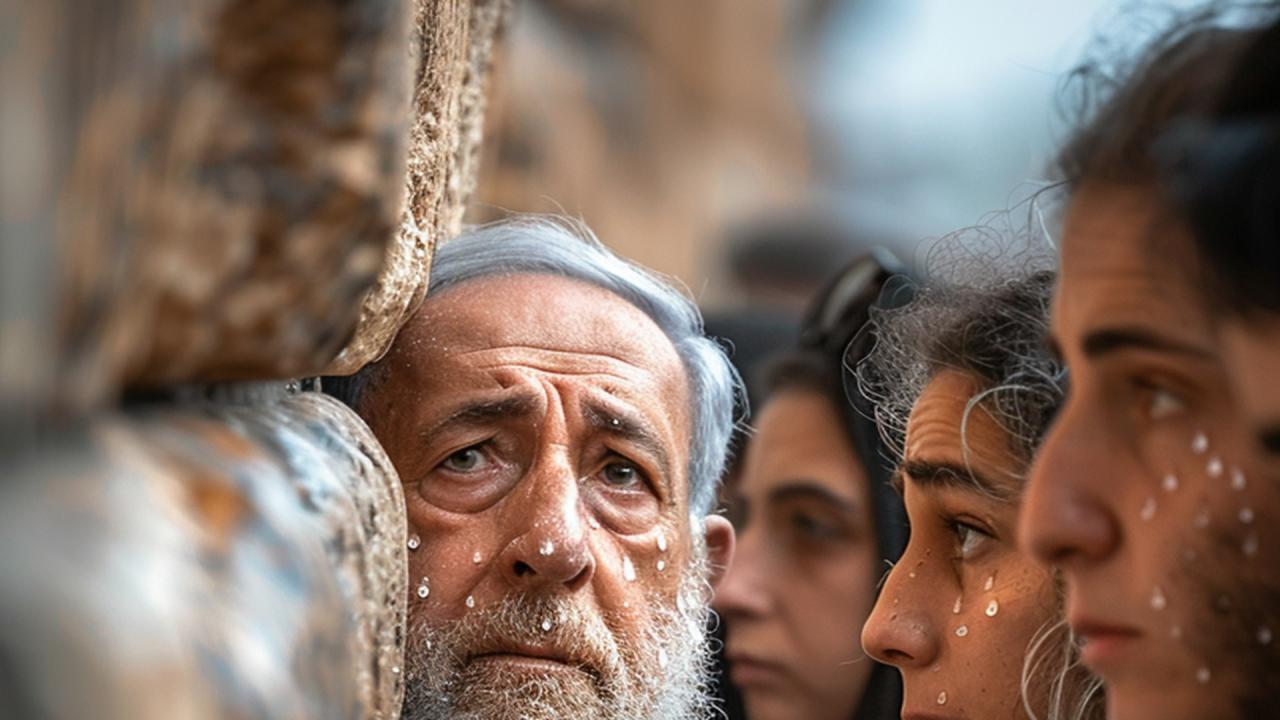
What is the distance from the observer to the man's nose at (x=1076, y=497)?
1262 mm

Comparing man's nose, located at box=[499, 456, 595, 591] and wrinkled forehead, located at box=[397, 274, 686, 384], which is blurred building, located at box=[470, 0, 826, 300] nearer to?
wrinkled forehead, located at box=[397, 274, 686, 384]

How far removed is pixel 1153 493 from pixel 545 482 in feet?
3.61

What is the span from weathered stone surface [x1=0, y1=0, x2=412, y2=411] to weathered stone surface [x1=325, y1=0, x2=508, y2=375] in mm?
427

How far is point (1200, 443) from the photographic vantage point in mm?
1211

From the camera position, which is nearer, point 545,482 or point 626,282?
point 545,482

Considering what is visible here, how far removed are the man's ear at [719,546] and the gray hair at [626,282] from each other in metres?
0.05

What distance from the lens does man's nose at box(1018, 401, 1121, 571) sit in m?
1.26

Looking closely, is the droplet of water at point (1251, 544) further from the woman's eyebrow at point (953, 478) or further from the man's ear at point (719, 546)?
the man's ear at point (719, 546)

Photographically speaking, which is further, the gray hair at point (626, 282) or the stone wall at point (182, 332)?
the gray hair at point (626, 282)

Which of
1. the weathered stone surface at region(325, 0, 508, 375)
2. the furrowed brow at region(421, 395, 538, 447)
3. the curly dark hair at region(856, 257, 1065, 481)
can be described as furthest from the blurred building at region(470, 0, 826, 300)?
the curly dark hair at region(856, 257, 1065, 481)

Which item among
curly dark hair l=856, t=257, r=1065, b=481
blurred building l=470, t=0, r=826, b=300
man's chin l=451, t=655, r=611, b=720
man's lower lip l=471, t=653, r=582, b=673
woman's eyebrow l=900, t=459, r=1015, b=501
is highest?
curly dark hair l=856, t=257, r=1065, b=481

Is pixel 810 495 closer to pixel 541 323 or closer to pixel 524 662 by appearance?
pixel 541 323

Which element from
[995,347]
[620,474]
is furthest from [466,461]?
[995,347]

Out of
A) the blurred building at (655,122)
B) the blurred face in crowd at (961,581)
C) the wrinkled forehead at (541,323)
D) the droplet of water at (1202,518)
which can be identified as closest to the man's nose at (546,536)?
the wrinkled forehead at (541,323)
